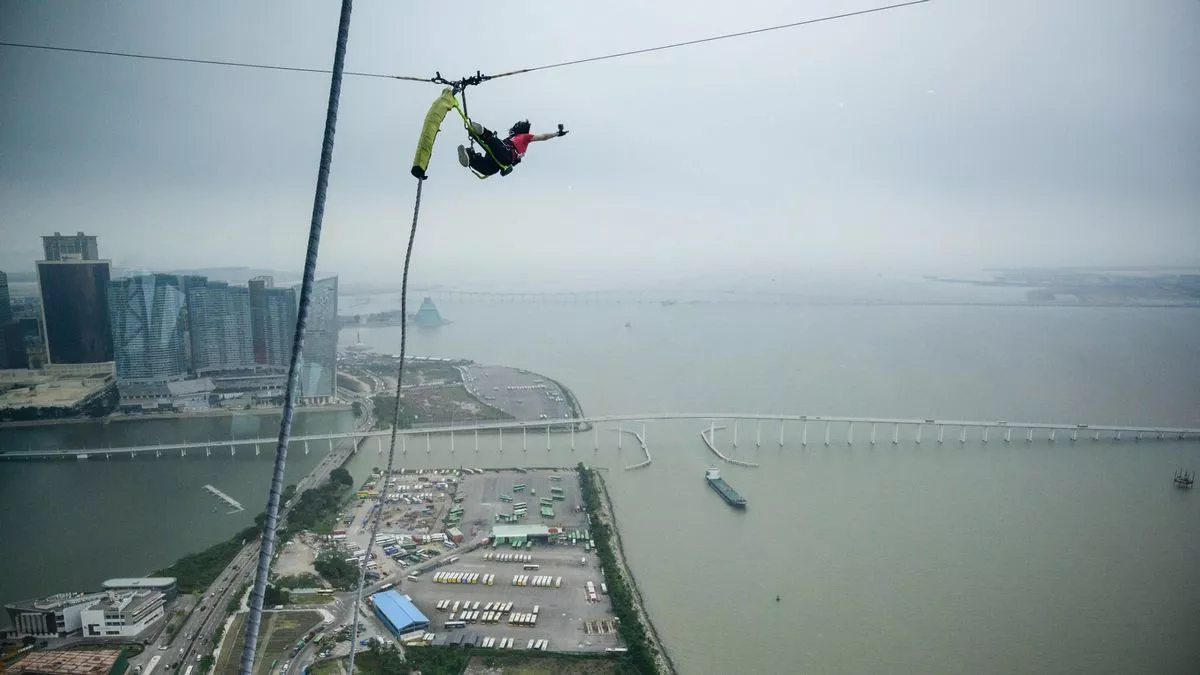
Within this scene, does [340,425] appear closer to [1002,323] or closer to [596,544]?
[596,544]

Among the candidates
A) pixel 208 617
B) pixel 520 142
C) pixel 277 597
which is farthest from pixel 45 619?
pixel 520 142

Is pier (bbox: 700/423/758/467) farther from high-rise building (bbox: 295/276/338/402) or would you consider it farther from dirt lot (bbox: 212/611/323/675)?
Answer: high-rise building (bbox: 295/276/338/402)

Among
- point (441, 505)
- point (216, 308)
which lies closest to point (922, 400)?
point (441, 505)

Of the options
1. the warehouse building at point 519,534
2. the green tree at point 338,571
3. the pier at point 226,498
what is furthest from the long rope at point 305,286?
the pier at point 226,498

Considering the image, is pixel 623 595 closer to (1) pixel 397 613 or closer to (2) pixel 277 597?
(1) pixel 397 613

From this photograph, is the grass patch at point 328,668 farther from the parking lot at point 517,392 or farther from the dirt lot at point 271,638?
the parking lot at point 517,392
